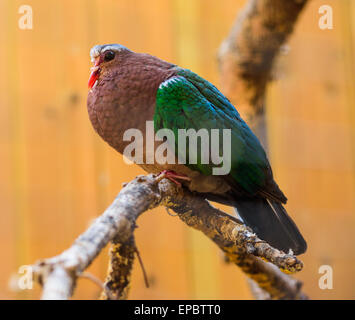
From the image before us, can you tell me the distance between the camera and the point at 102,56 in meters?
0.85

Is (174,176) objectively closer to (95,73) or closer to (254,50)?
(95,73)

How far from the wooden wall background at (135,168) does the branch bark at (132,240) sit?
0.11m

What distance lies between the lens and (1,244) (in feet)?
3.94

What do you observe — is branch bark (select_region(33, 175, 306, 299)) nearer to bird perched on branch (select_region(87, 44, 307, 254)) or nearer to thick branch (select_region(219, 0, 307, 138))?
bird perched on branch (select_region(87, 44, 307, 254))

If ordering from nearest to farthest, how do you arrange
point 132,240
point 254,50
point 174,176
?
point 132,240 < point 174,176 < point 254,50

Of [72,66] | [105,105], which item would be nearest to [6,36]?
[72,66]

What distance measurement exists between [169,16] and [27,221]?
0.62 m

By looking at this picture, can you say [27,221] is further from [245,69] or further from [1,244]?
[245,69]

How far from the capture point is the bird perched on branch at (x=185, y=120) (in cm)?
85

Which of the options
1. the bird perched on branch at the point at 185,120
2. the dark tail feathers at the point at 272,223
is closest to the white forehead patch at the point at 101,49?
the bird perched on branch at the point at 185,120

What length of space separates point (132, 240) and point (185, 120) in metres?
0.24

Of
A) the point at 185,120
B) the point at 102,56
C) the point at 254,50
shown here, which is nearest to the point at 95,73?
the point at 102,56

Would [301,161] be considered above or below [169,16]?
below

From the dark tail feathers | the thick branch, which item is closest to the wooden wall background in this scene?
the thick branch
